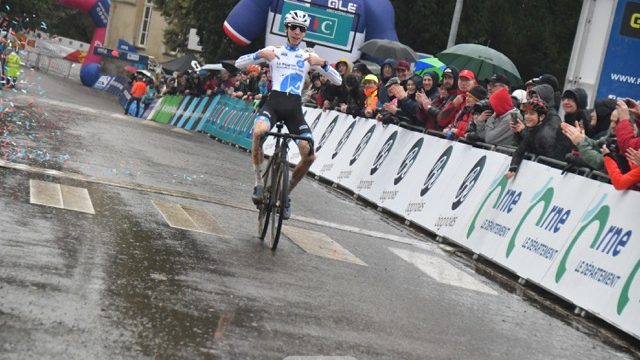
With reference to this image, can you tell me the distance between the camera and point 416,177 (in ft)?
51.6

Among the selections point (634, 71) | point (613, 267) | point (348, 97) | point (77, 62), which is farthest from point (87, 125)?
point (77, 62)

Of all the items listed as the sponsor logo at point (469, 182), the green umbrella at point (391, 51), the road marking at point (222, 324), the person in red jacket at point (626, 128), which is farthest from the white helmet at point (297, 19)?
the green umbrella at point (391, 51)

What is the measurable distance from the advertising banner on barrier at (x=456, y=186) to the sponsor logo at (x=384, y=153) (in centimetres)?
216

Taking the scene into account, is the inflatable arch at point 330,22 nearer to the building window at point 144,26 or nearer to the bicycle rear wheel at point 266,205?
the bicycle rear wheel at point 266,205

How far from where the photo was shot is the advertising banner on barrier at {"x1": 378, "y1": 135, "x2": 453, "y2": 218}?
1527 cm

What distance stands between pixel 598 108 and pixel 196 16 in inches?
1282

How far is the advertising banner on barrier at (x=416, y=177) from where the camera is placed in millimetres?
15266

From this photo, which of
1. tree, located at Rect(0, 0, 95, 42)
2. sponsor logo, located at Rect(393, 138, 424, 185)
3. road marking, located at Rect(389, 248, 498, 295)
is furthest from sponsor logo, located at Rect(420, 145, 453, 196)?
tree, located at Rect(0, 0, 95, 42)

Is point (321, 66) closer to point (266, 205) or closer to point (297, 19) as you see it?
point (297, 19)

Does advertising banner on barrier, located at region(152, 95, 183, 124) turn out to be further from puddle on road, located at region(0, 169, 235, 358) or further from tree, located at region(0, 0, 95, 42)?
puddle on road, located at region(0, 169, 235, 358)

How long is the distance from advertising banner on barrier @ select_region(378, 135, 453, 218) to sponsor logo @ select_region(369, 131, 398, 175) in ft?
2.57

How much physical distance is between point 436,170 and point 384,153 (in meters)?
2.40

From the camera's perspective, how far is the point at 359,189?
17984 millimetres

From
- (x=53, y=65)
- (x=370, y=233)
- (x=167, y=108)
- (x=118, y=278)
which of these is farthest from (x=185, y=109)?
(x=53, y=65)
